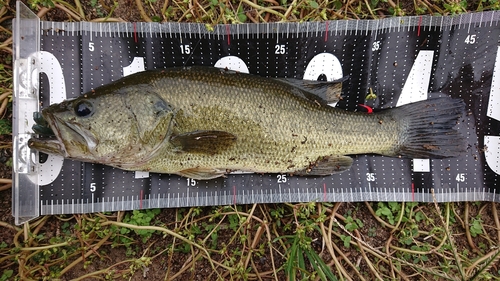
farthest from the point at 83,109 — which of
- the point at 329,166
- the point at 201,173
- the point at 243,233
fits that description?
the point at 329,166

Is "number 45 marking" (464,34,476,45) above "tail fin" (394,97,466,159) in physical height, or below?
above

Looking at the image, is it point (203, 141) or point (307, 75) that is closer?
point (203, 141)

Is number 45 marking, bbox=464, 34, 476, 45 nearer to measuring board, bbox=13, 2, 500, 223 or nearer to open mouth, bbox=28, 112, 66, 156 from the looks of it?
measuring board, bbox=13, 2, 500, 223

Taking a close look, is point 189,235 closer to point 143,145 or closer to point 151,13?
point 143,145

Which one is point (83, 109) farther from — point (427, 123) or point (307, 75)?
point (427, 123)

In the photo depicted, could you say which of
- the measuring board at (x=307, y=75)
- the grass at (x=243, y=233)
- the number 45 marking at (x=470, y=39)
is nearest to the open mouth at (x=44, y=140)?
the measuring board at (x=307, y=75)

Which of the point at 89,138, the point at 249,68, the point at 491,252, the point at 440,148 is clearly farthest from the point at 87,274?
the point at 491,252

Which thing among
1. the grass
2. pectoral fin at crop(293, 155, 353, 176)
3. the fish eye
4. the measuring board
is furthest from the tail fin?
the fish eye
